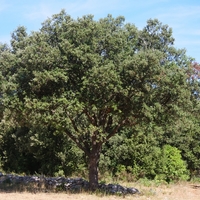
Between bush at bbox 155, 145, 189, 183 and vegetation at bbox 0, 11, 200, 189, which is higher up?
vegetation at bbox 0, 11, 200, 189

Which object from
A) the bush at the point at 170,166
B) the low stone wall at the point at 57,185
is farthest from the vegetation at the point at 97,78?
the bush at the point at 170,166

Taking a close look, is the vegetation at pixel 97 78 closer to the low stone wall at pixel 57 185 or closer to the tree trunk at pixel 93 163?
the tree trunk at pixel 93 163

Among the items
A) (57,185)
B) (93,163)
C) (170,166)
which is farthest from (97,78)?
(170,166)

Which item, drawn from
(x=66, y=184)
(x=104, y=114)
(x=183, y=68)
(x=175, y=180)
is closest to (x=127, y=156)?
(x=175, y=180)

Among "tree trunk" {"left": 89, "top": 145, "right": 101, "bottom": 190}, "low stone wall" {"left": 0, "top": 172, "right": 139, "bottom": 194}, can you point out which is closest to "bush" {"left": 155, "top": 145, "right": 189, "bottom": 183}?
"low stone wall" {"left": 0, "top": 172, "right": 139, "bottom": 194}

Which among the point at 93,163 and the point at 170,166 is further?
the point at 170,166

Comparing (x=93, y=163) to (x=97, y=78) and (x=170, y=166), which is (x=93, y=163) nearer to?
(x=97, y=78)

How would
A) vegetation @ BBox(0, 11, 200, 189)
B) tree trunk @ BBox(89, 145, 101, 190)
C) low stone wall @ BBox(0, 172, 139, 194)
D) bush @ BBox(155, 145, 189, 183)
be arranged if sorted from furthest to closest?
bush @ BBox(155, 145, 189, 183) < low stone wall @ BBox(0, 172, 139, 194) < tree trunk @ BBox(89, 145, 101, 190) < vegetation @ BBox(0, 11, 200, 189)

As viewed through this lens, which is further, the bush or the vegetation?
the bush

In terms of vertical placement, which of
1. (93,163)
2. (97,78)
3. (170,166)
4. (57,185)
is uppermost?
(97,78)

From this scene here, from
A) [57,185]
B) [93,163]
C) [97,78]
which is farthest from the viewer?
[57,185]

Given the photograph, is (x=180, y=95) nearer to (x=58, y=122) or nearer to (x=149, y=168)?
(x=58, y=122)

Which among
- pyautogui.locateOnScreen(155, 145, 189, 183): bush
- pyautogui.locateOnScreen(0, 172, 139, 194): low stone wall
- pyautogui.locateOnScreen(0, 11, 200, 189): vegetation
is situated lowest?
pyautogui.locateOnScreen(0, 172, 139, 194): low stone wall

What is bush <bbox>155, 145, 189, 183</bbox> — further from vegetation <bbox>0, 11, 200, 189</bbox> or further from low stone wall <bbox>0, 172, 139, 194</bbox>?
vegetation <bbox>0, 11, 200, 189</bbox>
